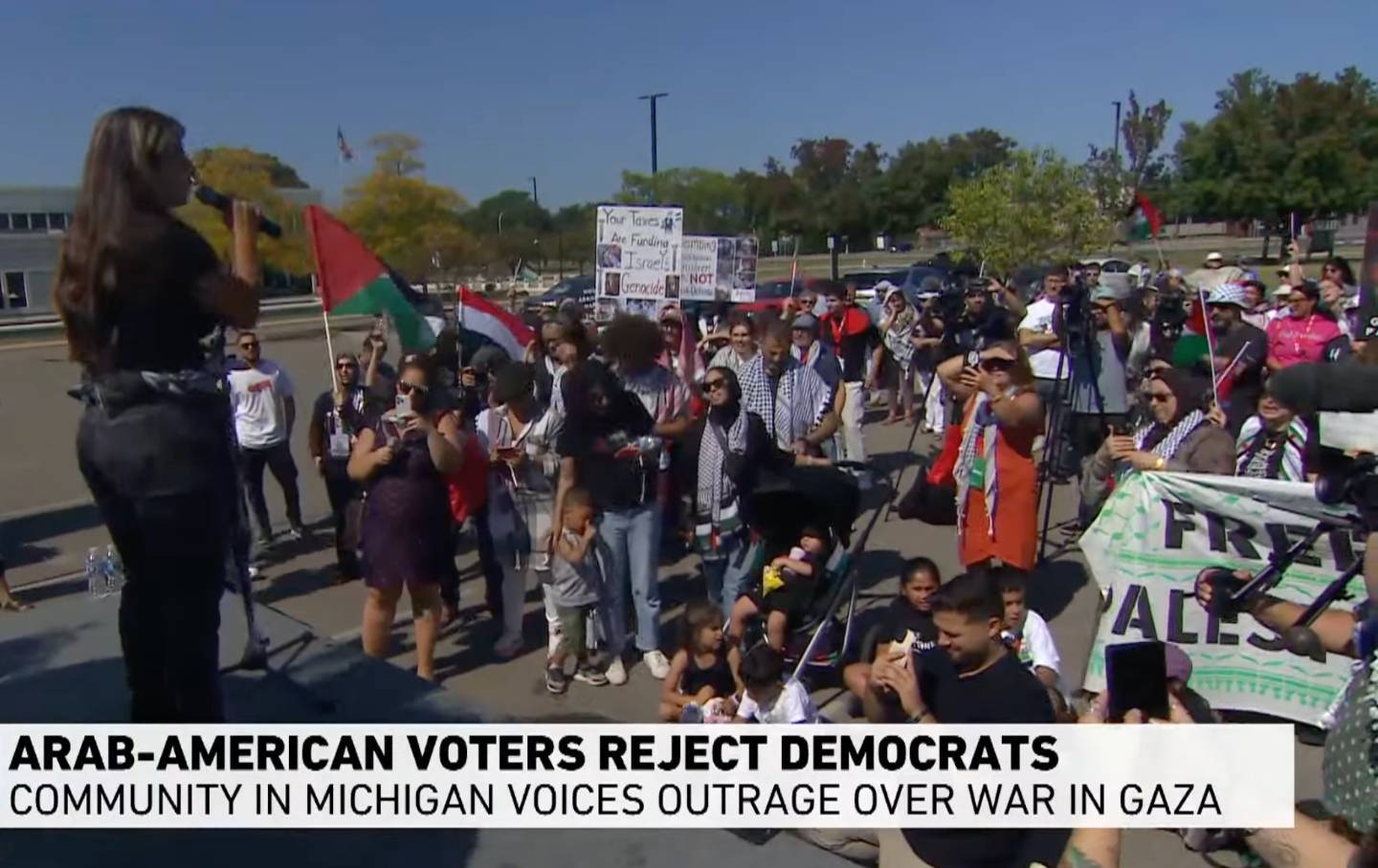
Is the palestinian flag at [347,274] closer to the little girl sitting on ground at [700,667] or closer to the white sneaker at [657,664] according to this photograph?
the white sneaker at [657,664]

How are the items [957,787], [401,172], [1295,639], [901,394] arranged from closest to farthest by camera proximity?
[1295,639]
[957,787]
[901,394]
[401,172]

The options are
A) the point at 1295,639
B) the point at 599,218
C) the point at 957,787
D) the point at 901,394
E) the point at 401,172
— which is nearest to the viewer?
the point at 1295,639

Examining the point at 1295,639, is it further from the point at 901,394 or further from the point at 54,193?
the point at 54,193

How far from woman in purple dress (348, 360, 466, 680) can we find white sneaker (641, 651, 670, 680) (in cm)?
111

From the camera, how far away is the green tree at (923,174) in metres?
45.9

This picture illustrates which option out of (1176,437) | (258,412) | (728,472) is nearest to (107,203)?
(728,472)

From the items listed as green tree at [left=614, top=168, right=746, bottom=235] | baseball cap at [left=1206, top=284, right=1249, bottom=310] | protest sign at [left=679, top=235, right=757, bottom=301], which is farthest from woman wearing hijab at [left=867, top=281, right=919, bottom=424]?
green tree at [left=614, top=168, right=746, bottom=235]

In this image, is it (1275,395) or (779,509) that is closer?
(1275,395)

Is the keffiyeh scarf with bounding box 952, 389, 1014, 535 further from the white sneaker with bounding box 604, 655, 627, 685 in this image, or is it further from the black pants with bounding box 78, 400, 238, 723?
the black pants with bounding box 78, 400, 238, 723

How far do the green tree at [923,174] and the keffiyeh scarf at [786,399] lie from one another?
133 feet

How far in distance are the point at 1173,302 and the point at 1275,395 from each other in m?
8.74

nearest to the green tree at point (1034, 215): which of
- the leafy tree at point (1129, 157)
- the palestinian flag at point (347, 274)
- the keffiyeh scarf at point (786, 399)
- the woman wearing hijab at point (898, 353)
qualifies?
the leafy tree at point (1129, 157)

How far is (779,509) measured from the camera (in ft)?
17.0

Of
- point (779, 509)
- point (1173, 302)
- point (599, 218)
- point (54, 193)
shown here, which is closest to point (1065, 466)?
point (1173, 302)
